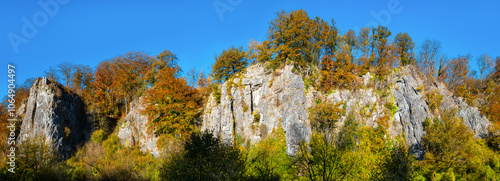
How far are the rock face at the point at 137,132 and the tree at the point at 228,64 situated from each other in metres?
12.1

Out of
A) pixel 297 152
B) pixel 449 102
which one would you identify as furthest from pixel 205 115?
pixel 449 102

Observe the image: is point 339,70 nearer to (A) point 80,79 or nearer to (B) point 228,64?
(B) point 228,64

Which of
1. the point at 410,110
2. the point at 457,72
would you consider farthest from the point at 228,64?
the point at 457,72

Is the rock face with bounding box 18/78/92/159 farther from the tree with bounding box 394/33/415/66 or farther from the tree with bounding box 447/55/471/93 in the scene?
the tree with bounding box 447/55/471/93

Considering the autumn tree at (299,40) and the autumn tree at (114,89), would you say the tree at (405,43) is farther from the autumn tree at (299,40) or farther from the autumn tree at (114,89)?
the autumn tree at (114,89)

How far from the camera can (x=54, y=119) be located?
3562 cm

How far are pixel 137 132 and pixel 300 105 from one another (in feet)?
77.7

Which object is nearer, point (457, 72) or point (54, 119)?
point (54, 119)

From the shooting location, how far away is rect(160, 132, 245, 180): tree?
1948 centimetres

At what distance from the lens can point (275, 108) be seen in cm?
3192

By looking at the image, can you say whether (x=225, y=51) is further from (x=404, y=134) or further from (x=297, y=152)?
(x=404, y=134)

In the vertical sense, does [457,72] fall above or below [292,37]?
below

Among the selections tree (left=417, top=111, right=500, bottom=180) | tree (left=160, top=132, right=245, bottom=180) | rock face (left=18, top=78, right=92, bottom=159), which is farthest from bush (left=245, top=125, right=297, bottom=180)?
rock face (left=18, top=78, right=92, bottom=159)

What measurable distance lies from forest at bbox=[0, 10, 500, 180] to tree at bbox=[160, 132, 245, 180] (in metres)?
0.09
